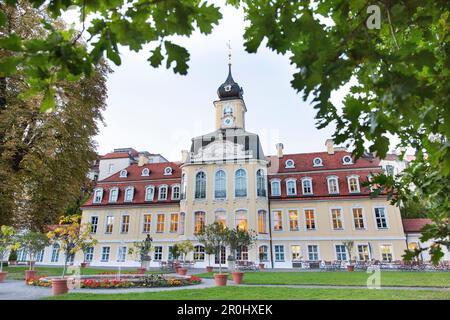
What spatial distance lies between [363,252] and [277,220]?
827cm

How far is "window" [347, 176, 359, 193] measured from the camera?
2926 cm

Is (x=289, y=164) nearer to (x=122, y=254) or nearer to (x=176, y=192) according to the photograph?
(x=176, y=192)

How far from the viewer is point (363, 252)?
1076 inches

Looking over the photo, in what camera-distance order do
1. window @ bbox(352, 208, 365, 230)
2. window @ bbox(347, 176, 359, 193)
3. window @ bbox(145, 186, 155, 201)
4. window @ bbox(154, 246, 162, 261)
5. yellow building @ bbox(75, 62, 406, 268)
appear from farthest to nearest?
window @ bbox(145, 186, 155, 201), window @ bbox(154, 246, 162, 261), window @ bbox(347, 176, 359, 193), window @ bbox(352, 208, 365, 230), yellow building @ bbox(75, 62, 406, 268)

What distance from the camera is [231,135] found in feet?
106

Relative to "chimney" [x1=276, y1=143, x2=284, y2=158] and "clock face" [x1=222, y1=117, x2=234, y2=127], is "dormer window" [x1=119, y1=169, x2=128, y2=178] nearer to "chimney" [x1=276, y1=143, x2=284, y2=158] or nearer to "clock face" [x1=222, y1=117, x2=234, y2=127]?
"clock face" [x1=222, y1=117, x2=234, y2=127]

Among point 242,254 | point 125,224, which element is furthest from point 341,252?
point 125,224

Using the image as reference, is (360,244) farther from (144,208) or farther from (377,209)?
(144,208)

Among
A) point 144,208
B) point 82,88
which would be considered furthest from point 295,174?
point 82,88

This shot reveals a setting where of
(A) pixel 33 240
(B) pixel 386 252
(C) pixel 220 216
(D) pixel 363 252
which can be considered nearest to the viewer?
(A) pixel 33 240

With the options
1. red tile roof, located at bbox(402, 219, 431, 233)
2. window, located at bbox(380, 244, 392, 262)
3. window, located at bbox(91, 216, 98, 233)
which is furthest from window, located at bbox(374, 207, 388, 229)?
window, located at bbox(91, 216, 98, 233)

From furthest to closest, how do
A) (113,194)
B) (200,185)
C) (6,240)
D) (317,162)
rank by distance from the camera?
1. (113,194)
2. (317,162)
3. (200,185)
4. (6,240)

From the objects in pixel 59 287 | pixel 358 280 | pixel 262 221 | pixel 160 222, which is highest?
pixel 160 222

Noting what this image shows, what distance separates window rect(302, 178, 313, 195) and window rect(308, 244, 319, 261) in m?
5.30
